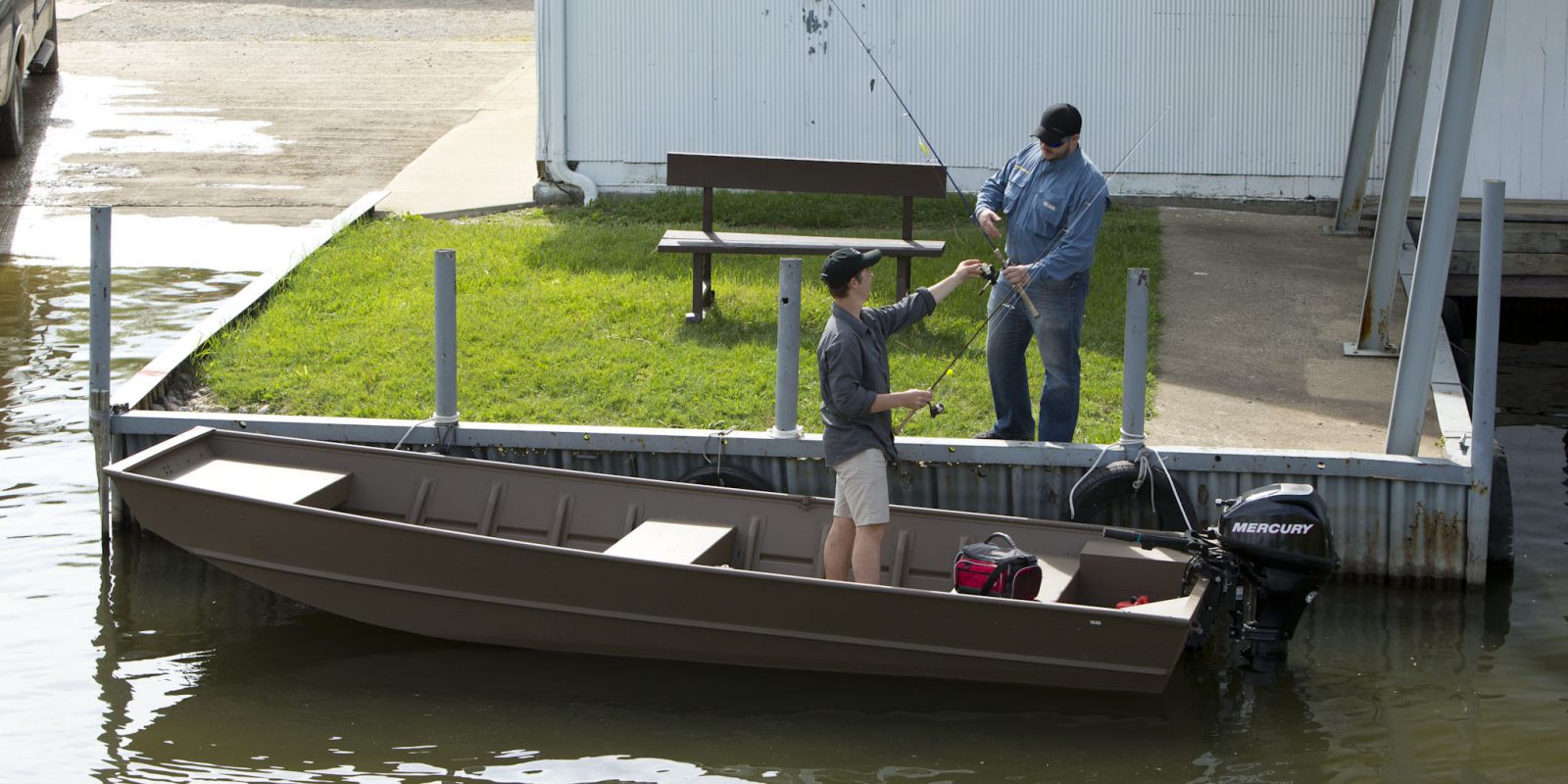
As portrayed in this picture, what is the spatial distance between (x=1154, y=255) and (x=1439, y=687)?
20.2ft

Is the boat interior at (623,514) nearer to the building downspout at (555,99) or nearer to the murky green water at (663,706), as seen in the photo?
the murky green water at (663,706)

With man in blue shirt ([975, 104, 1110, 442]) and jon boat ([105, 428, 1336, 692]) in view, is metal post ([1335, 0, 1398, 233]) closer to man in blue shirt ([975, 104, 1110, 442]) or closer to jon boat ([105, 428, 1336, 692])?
man in blue shirt ([975, 104, 1110, 442])

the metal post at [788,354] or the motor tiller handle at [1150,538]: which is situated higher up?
the metal post at [788,354]

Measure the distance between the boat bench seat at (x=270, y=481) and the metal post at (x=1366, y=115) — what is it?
9024 mm

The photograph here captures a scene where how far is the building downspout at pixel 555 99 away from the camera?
14.3 metres

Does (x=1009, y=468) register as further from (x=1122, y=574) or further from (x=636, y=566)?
(x=636, y=566)

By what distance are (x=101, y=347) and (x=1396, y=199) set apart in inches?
312

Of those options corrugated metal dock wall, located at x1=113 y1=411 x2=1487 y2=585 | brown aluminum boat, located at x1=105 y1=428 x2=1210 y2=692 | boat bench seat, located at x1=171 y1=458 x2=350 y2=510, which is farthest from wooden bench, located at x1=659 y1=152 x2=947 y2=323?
boat bench seat, located at x1=171 y1=458 x2=350 y2=510

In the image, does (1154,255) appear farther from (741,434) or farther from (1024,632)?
(1024,632)

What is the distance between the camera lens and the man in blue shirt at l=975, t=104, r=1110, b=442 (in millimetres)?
7656

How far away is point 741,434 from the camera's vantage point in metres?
8.16

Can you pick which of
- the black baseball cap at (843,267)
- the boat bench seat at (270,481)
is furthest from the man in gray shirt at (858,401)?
the boat bench seat at (270,481)

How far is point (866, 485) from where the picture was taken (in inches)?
271

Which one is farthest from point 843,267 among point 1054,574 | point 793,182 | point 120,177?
point 120,177
